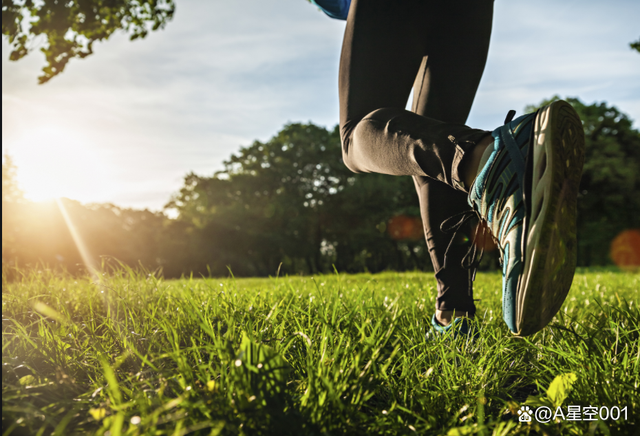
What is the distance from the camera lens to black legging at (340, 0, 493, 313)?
1308mm

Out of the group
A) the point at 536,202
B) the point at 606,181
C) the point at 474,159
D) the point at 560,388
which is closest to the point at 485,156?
the point at 474,159

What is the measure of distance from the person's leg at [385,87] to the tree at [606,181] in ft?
93.3

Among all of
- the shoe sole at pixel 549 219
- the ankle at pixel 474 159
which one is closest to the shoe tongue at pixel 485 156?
the ankle at pixel 474 159

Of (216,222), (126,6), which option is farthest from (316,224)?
(126,6)

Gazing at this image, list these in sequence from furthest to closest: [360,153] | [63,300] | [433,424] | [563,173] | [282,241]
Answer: [282,241]
[63,300]
[360,153]
[563,173]
[433,424]

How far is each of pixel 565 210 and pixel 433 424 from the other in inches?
27.2

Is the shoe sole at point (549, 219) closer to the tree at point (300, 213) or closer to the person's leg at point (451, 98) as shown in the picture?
the person's leg at point (451, 98)

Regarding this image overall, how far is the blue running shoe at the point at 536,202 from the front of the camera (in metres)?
1.10

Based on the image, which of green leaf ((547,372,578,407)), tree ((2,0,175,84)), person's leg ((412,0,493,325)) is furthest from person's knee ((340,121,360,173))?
tree ((2,0,175,84))

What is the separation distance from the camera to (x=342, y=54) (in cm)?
165

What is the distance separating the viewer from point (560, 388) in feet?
3.58

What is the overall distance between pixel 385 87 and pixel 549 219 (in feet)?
2.60

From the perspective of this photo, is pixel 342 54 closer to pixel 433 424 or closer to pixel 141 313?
pixel 433 424

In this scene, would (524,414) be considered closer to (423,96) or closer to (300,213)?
(423,96)
